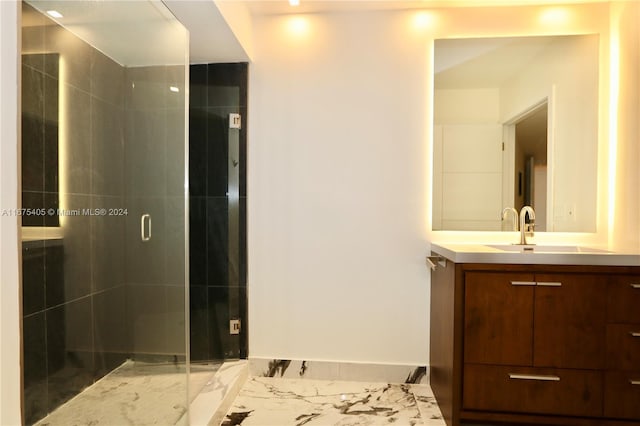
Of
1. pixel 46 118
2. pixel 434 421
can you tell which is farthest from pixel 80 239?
pixel 434 421

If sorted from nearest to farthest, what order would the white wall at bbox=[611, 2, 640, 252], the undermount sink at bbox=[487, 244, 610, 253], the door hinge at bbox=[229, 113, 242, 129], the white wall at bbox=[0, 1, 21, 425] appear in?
the white wall at bbox=[0, 1, 21, 425], the white wall at bbox=[611, 2, 640, 252], the undermount sink at bbox=[487, 244, 610, 253], the door hinge at bbox=[229, 113, 242, 129]

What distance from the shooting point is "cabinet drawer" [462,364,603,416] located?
1471 mm

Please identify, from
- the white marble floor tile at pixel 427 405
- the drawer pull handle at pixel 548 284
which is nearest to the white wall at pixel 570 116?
the drawer pull handle at pixel 548 284

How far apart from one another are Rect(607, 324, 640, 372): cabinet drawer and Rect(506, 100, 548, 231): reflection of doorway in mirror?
2.45 feet

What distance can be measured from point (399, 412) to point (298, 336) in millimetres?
742

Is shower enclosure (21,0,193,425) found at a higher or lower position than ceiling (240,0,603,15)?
lower

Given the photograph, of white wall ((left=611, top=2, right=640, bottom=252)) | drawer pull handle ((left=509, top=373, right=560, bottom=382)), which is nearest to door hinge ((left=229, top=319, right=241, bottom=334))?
drawer pull handle ((left=509, top=373, right=560, bottom=382))

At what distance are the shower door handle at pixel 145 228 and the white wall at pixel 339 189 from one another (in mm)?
616

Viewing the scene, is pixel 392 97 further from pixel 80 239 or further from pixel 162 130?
pixel 80 239

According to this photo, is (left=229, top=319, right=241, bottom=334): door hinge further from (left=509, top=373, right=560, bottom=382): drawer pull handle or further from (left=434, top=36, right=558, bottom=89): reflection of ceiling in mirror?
(left=434, top=36, right=558, bottom=89): reflection of ceiling in mirror

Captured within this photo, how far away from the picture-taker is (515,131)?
209 centimetres

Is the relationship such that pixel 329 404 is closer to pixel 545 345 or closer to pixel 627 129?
pixel 545 345

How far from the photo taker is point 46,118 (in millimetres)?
1480

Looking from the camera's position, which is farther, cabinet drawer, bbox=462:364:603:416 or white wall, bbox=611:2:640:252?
white wall, bbox=611:2:640:252
